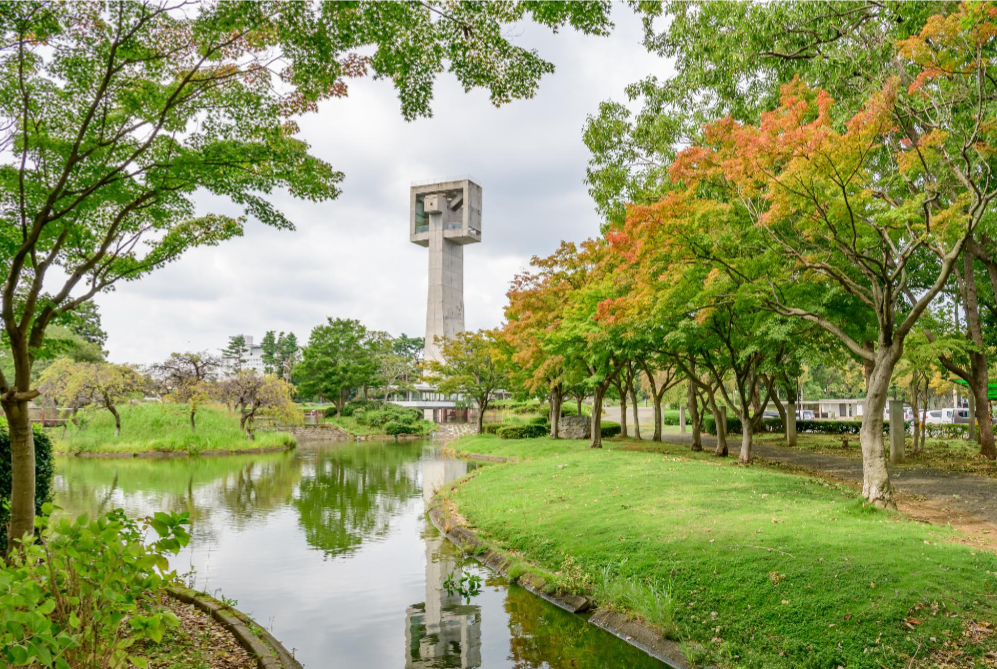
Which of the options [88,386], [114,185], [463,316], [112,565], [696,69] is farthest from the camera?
[463,316]

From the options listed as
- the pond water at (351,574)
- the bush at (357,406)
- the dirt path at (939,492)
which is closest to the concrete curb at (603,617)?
the pond water at (351,574)

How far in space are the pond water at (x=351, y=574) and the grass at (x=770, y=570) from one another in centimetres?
69

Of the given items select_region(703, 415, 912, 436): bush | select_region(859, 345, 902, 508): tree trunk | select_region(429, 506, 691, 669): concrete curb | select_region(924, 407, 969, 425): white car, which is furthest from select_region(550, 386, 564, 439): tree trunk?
select_region(924, 407, 969, 425): white car

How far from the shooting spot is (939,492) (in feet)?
36.0

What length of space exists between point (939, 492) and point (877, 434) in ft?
10.8

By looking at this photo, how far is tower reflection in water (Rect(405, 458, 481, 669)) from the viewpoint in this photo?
5590mm

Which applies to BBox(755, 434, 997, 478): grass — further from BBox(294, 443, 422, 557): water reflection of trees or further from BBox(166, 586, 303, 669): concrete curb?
BBox(166, 586, 303, 669): concrete curb

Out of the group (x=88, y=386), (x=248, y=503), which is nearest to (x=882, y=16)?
(x=248, y=503)

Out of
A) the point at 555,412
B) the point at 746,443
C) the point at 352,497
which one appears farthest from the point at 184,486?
the point at 746,443

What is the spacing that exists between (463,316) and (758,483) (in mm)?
46404

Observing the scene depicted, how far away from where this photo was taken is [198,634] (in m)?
5.00

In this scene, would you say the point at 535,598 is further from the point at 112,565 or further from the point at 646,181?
the point at 646,181

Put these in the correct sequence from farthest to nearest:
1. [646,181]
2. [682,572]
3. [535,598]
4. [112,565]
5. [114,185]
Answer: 1. [646,181]
2. [535,598]
3. [682,572]
4. [114,185]
5. [112,565]

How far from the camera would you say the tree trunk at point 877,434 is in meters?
8.84
